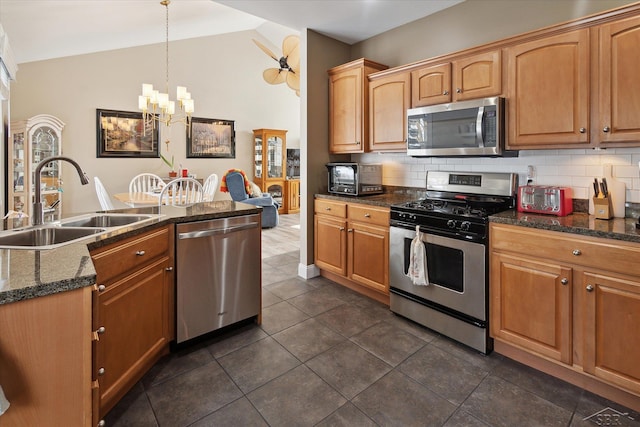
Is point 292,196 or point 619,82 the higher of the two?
point 619,82

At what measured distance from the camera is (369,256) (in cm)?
314

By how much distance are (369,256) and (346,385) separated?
135cm

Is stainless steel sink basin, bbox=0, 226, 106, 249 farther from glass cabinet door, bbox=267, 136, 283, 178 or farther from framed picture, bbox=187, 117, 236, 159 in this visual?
glass cabinet door, bbox=267, 136, 283, 178

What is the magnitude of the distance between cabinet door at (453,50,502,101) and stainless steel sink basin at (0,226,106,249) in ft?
8.78

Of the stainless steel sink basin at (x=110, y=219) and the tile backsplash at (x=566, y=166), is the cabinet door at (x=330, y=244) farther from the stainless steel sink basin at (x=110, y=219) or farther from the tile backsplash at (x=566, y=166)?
the stainless steel sink basin at (x=110, y=219)

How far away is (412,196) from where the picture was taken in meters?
3.44

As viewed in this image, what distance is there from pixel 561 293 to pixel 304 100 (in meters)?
2.82

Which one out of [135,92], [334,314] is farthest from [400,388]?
[135,92]

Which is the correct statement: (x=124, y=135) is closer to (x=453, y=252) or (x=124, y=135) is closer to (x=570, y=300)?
(x=453, y=252)

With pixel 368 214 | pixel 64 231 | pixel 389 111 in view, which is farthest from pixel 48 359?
pixel 389 111

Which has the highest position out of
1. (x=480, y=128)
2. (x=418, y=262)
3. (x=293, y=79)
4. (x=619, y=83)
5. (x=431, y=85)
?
(x=293, y=79)

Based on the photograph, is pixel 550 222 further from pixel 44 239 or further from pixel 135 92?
pixel 135 92

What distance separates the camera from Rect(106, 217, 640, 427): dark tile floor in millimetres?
1711

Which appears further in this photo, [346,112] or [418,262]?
[346,112]
